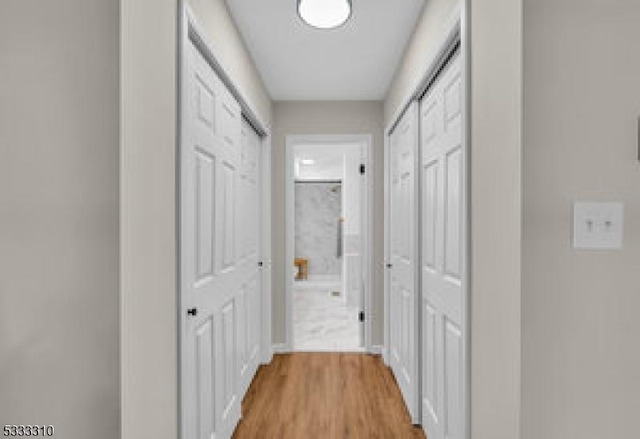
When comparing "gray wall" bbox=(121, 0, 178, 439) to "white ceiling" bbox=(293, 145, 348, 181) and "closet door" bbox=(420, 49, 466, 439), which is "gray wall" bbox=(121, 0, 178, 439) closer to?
"closet door" bbox=(420, 49, 466, 439)

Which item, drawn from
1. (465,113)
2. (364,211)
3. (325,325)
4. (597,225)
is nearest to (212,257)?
(465,113)

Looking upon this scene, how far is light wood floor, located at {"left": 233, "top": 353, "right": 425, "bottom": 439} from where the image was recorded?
2.30 metres

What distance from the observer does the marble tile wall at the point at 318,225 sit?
866 centimetres

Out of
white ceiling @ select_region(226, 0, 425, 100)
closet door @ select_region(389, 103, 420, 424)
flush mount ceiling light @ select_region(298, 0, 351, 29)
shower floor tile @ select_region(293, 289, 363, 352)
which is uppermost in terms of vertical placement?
white ceiling @ select_region(226, 0, 425, 100)

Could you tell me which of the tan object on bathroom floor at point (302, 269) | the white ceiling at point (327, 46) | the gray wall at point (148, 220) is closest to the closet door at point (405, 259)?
the white ceiling at point (327, 46)

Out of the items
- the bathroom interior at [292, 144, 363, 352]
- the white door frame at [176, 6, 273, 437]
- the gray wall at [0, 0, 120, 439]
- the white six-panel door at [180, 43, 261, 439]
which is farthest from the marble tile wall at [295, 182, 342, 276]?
the gray wall at [0, 0, 120, 439]

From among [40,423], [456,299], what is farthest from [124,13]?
[456,299]

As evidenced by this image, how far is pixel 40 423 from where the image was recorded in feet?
3.44

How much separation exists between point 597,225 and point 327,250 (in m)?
7.74

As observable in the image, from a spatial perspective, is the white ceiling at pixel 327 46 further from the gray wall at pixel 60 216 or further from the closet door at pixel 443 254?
the gray wall at pixel 60 216

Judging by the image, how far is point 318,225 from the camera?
28.5 ft

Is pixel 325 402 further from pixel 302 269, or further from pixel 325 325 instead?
pixel 302 269

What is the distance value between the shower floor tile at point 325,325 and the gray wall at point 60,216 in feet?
9.48

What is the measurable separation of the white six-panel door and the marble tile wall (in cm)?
585
